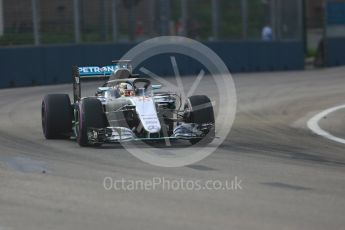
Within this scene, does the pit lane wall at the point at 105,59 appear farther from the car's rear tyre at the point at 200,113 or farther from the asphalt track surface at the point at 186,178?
the car's rear tyre at the point at 200,113

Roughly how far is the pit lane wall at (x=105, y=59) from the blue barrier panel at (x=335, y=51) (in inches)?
40.6

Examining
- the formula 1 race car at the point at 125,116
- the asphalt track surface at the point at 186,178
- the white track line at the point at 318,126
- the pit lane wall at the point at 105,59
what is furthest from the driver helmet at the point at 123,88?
the pit lane wall at the point at 105,59

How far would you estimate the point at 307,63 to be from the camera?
33969 mm

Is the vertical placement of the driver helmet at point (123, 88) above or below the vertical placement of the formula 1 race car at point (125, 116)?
above

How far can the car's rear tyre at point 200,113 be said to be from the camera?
1198cm

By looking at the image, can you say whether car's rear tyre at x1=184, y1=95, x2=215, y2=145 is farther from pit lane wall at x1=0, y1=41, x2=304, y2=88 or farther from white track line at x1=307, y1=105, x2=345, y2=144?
pit lane wall at x1=0, y1=41, x2=304, y2=88

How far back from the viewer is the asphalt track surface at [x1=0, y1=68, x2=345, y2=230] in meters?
7.25

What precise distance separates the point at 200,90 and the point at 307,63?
41.1ft

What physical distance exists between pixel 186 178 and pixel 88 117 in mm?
2592

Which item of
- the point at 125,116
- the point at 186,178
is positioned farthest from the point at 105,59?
the point at 186,178

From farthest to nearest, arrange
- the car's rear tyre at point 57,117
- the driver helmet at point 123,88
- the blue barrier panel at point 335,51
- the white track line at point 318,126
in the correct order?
the blue barrier panel at point 335,51 < the white track line at point 318,126 < the car's rear tyre at point 57,117 < the driver helmet at point 123,88

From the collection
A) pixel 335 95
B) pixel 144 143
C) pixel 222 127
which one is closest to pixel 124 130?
pixel 144 143

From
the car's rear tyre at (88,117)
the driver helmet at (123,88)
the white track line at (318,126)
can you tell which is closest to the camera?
the car's rear tyre at (88,117)

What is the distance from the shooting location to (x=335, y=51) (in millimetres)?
32031
